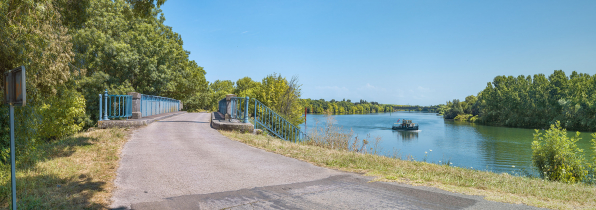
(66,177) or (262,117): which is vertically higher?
(262,117)

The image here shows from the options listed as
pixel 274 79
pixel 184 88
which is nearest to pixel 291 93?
pixel 274 79

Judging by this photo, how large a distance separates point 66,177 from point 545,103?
83.3 meters

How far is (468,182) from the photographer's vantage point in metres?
5.59

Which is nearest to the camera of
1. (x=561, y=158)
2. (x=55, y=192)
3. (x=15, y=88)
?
(x=15, y=88)

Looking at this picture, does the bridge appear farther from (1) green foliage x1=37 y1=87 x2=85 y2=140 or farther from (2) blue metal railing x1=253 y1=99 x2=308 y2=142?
(1) green foliage x1=37 y1=87 x2=85 y2=140

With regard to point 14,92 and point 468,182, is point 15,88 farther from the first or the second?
point 468,182

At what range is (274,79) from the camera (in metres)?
29.9

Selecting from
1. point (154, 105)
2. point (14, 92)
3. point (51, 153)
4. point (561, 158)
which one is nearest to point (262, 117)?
point (51, 153)

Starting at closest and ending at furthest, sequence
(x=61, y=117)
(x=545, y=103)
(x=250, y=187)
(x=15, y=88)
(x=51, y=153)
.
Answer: (x=15, y=88) < (x=250, y=187) < (x=51, y=153) < (x=61, y=117) < (x=545, y=103)

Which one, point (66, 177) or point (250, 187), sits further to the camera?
point (66, 177)

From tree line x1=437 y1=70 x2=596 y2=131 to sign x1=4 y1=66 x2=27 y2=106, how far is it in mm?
70670

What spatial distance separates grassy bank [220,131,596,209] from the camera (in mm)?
4574

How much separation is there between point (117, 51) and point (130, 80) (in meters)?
2.86

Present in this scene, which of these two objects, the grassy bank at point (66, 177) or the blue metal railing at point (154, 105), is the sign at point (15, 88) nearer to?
the grassy bank at point (66, 177)
